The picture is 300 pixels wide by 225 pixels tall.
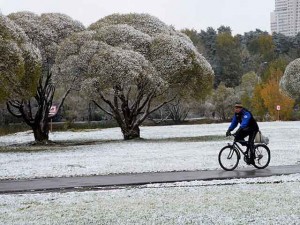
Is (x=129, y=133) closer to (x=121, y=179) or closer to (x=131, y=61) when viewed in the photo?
(x=131, y=61)

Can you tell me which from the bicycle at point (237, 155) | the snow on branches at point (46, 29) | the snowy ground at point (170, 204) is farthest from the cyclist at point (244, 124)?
the snow on branches at point (46, 29)

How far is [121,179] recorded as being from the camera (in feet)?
43.6

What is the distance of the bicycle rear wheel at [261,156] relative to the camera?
14.9 m

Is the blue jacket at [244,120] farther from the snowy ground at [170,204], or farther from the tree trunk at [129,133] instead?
the tree trunk at [129,133]

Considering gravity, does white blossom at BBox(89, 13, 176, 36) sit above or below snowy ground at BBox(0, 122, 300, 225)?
above

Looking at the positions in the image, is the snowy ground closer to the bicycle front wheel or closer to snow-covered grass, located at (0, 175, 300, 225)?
snow-covered grass, located at (0, 175, 300, 225)

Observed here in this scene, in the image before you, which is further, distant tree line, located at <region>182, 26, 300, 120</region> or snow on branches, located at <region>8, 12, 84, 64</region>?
distant tree line, located at <region>182, 26, 300, 120</region>

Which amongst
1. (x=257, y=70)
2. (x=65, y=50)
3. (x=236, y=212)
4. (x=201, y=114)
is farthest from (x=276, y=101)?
(x=236, y=212)

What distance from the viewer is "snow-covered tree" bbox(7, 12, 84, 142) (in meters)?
30.7

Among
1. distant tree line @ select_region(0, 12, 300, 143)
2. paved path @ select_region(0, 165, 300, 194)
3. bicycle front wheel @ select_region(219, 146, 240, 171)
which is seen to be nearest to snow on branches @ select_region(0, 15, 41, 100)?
distant tree line @ select_region(0, 12, 300, 143)

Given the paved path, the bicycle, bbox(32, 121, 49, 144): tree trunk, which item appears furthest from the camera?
bbox(32, 121, 49, 144): tree trunk

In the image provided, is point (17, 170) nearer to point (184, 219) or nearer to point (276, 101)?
point (184, 219)

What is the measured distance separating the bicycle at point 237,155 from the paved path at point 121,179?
0.23 metres

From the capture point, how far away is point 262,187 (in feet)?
36.6
